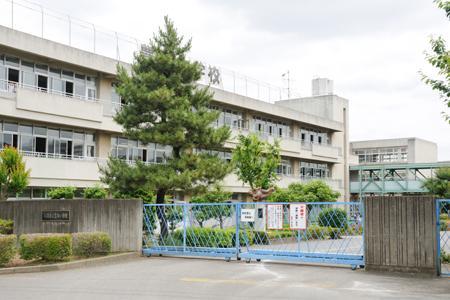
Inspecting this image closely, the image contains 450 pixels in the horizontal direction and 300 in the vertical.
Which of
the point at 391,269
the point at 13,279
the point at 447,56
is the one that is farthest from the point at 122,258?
the point at 447,56

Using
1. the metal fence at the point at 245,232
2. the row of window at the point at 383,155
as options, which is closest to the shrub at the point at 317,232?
the metal fence at the point at 245,232

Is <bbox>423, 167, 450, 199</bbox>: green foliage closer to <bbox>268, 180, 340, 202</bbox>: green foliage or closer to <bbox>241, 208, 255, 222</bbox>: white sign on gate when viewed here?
<bbox>268, 180, 340, 202</bbox>: green foliage

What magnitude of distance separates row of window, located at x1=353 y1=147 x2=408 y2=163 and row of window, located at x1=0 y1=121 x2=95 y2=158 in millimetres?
40982

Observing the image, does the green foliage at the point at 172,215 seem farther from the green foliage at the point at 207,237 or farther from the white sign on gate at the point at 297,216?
the white sign on gate at the point at 297,216

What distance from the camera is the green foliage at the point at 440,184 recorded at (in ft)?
130

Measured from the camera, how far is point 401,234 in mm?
12852

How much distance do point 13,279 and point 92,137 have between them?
714 inches

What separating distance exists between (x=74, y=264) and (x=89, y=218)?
2612mm

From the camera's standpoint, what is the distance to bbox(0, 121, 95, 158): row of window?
26547 millimetres

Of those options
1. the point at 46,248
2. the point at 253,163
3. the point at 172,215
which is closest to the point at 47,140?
the point at 253,163

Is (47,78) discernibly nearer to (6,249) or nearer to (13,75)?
(13,75)

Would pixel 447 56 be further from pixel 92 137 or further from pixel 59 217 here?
pixel 92 137

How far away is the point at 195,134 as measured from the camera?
65.8ft

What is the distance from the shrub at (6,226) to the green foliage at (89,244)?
3501 mm
